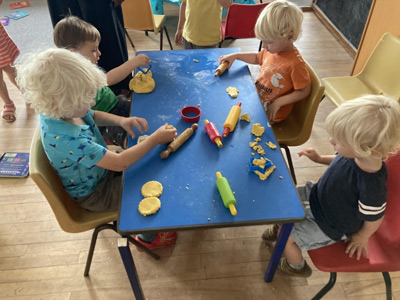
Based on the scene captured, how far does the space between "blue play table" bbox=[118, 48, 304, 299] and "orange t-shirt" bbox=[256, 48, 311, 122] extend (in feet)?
0.49

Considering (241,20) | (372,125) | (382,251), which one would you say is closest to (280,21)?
(372,125)

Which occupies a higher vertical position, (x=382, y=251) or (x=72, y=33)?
(x=72, y=33)

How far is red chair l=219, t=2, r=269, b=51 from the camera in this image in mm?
2609

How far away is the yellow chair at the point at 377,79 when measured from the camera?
1.99 metres

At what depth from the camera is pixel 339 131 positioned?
102 centimetres

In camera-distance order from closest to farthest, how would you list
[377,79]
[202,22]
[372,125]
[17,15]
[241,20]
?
[372,125] < [377,79] < [202,22] < [241,20] < [17,15]

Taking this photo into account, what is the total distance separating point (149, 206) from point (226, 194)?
0.26m

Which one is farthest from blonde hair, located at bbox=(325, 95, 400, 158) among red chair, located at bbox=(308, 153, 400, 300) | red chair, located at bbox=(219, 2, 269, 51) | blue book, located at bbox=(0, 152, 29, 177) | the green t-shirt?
blue book, located at bbox=(0, 152, 29, 177)

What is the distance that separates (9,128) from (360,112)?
257 cm

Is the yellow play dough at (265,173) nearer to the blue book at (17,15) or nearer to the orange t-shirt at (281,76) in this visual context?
the orange t-shirt at (281,76)

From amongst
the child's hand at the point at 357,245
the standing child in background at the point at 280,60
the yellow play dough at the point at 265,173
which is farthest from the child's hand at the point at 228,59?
the child's hand at the point at 357,245

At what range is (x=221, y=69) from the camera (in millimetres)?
1653

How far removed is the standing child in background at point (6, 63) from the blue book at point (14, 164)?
0.48m

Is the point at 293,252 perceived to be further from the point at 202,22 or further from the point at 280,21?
the point at 202,22
